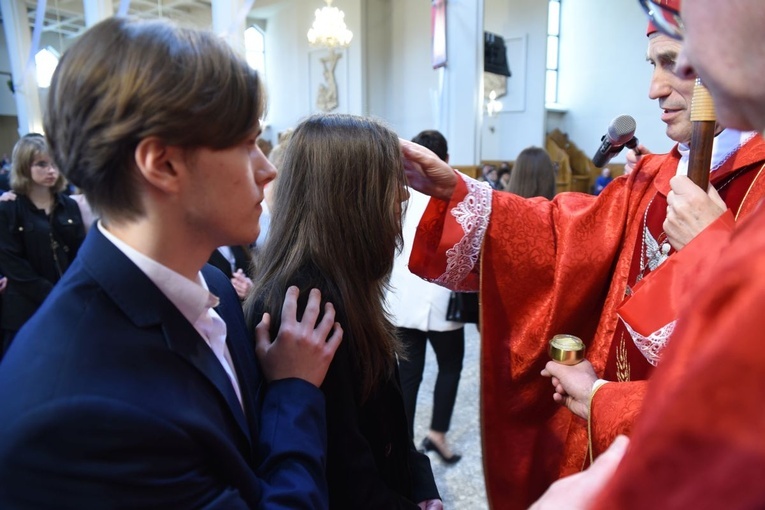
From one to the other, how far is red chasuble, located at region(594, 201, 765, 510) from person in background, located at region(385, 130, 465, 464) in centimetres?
206

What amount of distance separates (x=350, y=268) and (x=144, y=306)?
1.63 feet

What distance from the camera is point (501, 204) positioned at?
163cm

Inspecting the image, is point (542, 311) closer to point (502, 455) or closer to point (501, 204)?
point (501, 204)

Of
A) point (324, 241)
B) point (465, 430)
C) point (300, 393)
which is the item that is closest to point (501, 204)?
point (324, 241)

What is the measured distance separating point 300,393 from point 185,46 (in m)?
0.58

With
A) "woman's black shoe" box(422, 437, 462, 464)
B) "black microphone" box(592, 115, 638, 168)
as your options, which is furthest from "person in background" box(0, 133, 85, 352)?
"black microphone" box(592, 115, 638, 168)

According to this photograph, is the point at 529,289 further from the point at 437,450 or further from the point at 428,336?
the point at 437,450

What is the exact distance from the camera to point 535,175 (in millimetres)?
3484

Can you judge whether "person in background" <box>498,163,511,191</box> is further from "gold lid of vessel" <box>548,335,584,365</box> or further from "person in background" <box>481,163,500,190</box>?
"gold lid of vessel" <box>548,335,584,365</box>

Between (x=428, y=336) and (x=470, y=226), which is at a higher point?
(x=470, y=226)

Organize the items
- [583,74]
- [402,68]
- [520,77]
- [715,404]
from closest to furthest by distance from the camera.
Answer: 1. [715,404]
2. [402,68]
3. [520,77]
4. [583,74]

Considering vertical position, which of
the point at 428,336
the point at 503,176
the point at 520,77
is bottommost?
the point at 428,336

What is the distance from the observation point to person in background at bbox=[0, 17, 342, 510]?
591mm

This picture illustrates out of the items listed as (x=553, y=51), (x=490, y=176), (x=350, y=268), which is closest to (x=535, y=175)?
(x=350, y=268)
